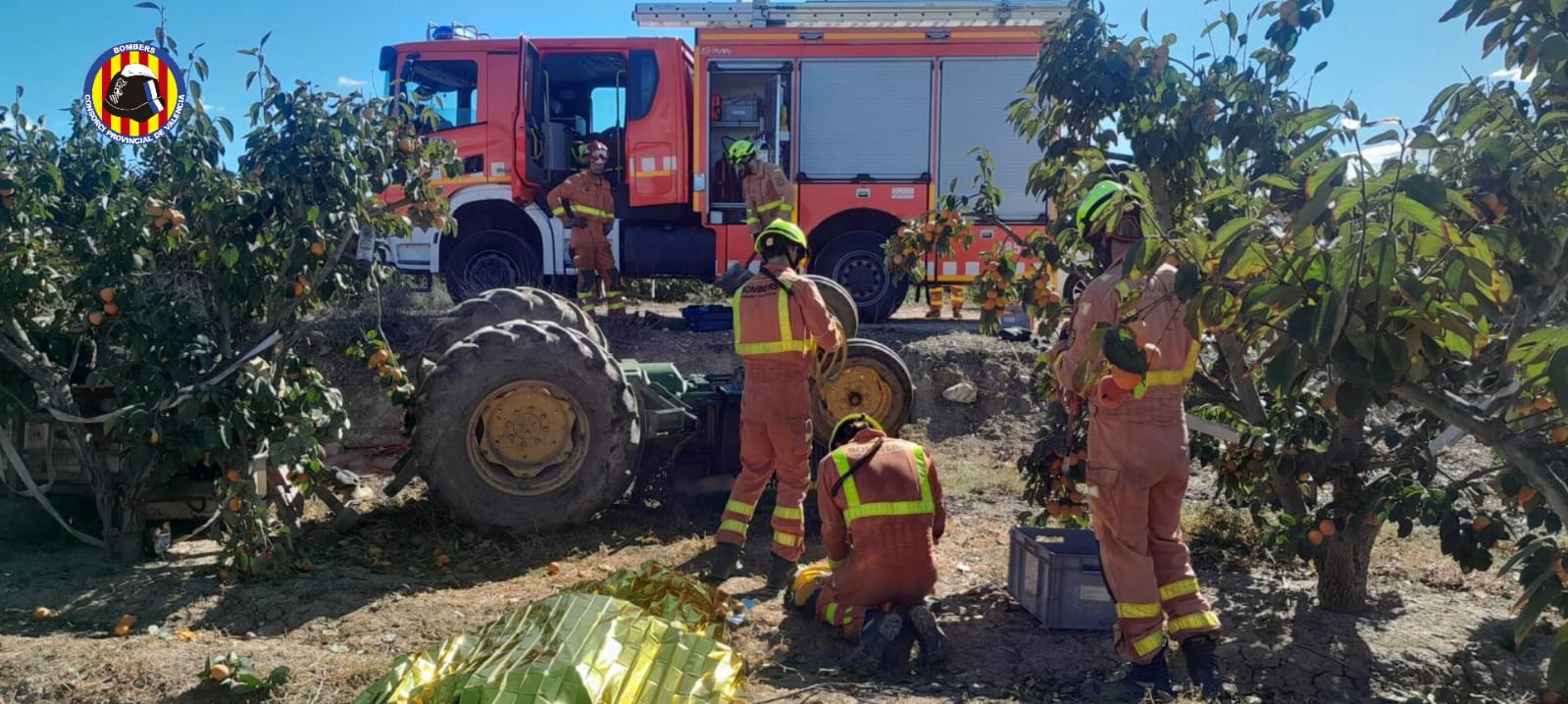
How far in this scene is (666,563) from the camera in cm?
508

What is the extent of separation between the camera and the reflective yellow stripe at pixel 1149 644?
345 cm

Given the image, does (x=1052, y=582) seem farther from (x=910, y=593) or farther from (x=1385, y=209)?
(x=1385, y=209)

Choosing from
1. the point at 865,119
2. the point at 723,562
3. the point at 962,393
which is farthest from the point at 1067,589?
the point at 865,119


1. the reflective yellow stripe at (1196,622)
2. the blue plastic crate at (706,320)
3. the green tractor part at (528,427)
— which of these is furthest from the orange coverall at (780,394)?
the blue plastic crate at (706,320)

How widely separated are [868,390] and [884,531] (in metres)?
2.19

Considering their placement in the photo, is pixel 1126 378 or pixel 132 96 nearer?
pixel 1126 378

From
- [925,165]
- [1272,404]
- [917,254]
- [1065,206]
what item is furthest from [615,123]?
[1272,404]

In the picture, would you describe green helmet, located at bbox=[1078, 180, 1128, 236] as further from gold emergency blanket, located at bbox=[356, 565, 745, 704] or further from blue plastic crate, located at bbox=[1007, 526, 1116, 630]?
gold emergency blanket, located at bbox=[356, 565, 745, 704]

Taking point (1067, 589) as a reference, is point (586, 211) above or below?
above

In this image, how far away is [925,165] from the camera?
400 inches

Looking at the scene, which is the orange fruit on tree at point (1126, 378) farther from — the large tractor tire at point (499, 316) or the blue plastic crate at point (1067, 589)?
the large tractor tire at point (499, 316)

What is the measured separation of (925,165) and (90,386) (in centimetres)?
762

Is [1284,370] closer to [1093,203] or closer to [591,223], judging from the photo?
[1093,203]

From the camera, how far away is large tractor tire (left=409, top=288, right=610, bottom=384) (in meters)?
6.05
